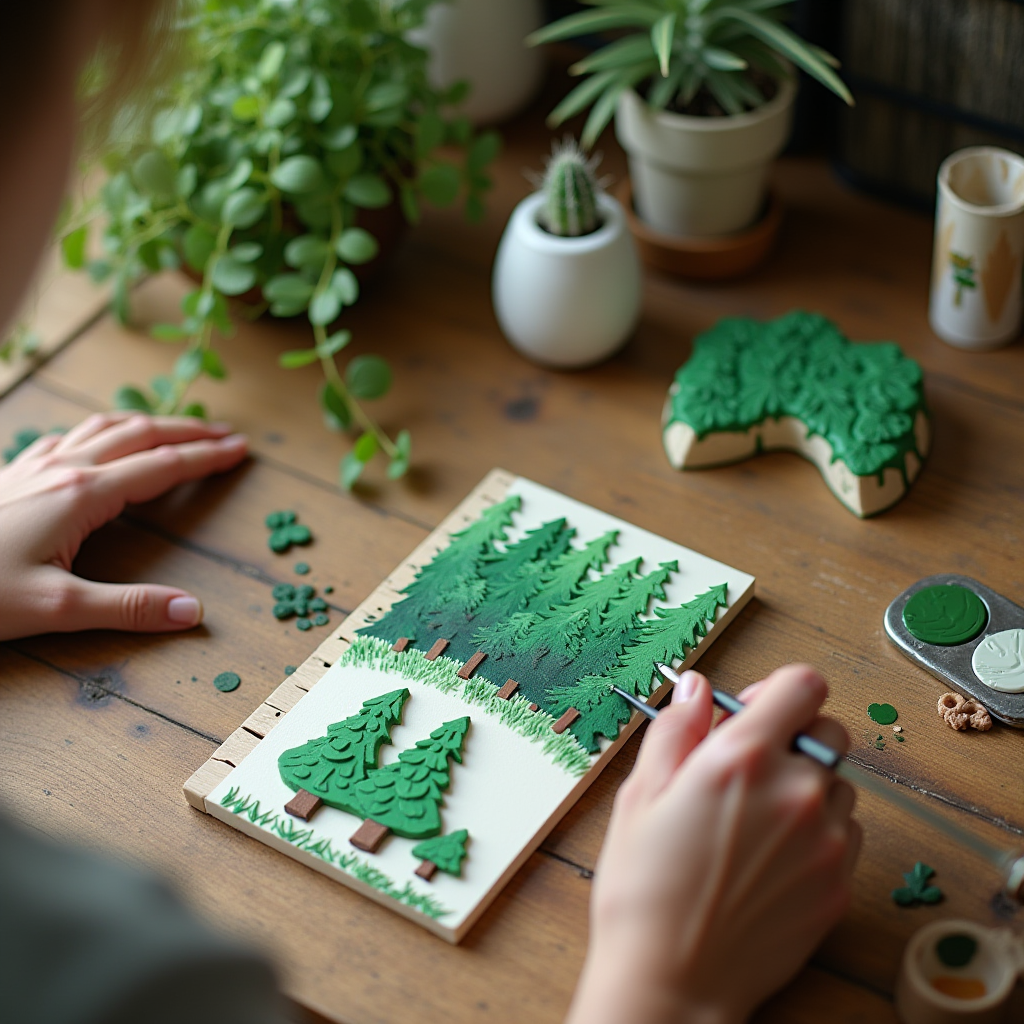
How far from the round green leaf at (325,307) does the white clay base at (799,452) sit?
32 centimetres

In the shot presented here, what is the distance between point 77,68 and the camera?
1.72ft

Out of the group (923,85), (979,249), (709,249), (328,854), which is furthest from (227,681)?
(923,85)

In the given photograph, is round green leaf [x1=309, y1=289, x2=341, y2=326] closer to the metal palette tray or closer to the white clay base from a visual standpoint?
the white clay base

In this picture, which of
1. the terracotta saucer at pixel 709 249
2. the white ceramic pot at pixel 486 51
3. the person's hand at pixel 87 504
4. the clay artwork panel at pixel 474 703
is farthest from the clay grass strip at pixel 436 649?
the white ceramic pot at pixel 486 51

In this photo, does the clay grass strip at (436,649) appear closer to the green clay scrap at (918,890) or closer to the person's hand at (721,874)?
the person's hand at (721,874)

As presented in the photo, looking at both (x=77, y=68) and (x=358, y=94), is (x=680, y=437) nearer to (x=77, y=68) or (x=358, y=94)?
(x=358, y=94)

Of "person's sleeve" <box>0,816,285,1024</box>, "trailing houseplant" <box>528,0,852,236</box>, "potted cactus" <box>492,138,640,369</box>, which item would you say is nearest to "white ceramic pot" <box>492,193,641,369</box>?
"potted cactus" <box>492,138,640,369</box>

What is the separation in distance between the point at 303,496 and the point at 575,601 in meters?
0.29

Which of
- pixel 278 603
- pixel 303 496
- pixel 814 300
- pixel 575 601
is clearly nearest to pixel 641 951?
pixel 575 601

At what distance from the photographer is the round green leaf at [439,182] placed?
111 centimetres

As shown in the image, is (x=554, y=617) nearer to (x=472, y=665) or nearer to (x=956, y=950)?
(x=472, y=665)

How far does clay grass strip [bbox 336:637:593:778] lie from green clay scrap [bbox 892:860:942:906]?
216 mm

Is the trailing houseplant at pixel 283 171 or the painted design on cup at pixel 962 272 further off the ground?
the trailing houseplant at pixel 283 171

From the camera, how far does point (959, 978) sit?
2.17 ft
